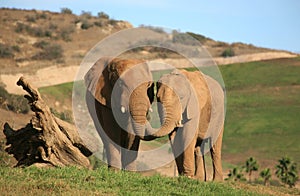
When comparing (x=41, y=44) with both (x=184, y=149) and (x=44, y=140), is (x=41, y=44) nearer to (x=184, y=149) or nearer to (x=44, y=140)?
(x=184, y=149)

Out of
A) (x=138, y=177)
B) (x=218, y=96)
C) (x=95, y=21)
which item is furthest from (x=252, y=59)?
(x=138, y=177)

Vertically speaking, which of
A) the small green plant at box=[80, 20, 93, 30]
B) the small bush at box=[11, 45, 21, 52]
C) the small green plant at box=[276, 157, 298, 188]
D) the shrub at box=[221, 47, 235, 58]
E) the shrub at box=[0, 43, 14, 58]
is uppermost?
the small green plant at box=[80, 20, 93, 30]

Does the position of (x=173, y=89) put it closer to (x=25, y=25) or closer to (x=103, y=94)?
(x=103, y=94)

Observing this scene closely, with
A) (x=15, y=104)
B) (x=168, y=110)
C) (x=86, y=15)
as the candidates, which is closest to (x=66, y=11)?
(x=86, y=15)

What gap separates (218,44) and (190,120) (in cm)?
12102

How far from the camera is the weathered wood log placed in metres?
18.9

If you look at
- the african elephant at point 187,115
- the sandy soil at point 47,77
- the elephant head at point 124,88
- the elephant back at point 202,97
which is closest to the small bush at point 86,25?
the sandy soil at point 47,77

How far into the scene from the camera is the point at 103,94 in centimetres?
2228

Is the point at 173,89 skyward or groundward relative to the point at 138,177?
skyward

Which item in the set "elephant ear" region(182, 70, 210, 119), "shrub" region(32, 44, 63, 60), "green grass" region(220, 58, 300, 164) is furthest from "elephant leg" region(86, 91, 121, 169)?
"shrub" region(32, 44, 63, 60)

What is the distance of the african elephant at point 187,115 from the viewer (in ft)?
67.1

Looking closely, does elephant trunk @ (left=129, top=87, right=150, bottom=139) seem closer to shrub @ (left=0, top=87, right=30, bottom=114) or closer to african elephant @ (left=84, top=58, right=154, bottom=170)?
african elephant @ (left=84, top=58, right=154, bottom=170)

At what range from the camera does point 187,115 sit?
70.0 ft

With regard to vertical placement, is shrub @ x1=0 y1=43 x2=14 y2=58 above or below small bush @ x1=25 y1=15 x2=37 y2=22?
below
